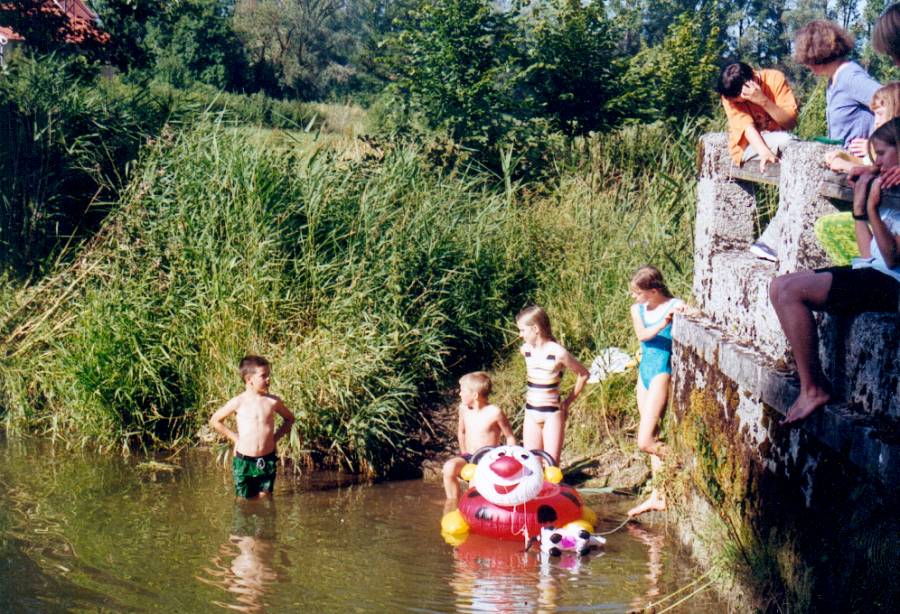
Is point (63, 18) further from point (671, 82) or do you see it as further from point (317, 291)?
point (671, 82)

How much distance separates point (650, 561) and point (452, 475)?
1.67m

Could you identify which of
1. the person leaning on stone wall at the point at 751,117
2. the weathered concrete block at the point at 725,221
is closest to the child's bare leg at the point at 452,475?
the weathered concrete block at the point at 725,221

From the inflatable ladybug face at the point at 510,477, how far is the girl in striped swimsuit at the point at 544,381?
77cm

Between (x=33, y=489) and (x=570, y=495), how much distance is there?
3935 millimetres

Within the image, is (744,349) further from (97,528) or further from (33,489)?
(33,489)

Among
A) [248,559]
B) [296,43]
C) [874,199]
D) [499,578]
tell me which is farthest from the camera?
[296,43]

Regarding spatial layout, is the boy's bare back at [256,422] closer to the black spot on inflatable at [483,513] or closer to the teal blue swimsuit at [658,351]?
the black spot on inflatable at [483,513]

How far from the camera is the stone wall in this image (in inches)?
148

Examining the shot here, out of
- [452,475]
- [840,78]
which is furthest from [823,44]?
[452,475]

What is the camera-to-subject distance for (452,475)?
753cm

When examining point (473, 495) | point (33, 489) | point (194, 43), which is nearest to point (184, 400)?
point (33, 489)

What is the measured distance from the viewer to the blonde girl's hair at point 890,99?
14.5 feet

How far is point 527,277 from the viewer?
1025 centimetres

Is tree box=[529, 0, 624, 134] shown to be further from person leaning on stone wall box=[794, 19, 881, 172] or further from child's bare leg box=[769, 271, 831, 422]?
child's bare leg box=[769, 271, 831, 422]
